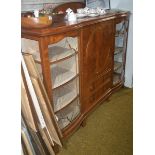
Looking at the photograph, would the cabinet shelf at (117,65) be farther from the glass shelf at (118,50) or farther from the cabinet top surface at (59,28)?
the cabinet top surface at (59,28)

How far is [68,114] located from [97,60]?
2.19 feet

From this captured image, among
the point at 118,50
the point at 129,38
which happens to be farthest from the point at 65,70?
the point at 129,38

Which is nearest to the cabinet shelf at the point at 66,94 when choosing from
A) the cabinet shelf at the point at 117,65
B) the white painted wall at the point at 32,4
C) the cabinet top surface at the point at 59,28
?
the cabinet top surface at the point at 59,28

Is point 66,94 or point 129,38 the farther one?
point 129,38

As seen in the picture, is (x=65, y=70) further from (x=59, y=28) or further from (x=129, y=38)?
(x=129, y=38)

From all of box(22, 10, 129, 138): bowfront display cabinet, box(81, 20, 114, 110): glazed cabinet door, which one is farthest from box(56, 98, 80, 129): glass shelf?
box(81, 20, 114, 110): glazed cabinet door

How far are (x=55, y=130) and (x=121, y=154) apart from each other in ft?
2.09

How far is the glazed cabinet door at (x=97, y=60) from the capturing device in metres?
2.04

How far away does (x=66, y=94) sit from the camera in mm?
2066

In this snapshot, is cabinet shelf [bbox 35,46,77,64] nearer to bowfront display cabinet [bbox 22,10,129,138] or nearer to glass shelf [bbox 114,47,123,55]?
bowfront display cabinet [bbox 22,10,129,138]

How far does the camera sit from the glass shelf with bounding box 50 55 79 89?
190cm

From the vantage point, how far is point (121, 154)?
6.04 ft
